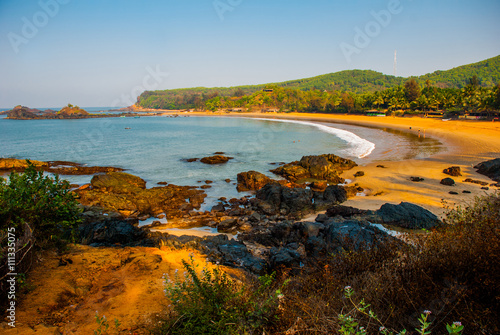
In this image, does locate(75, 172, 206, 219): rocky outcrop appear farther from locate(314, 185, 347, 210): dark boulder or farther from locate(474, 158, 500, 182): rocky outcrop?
locate(474, 158, 500, 182): rocky outcrop

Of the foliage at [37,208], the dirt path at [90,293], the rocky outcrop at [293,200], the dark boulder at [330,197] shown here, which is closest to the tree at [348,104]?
the dark boulder at [330,197]

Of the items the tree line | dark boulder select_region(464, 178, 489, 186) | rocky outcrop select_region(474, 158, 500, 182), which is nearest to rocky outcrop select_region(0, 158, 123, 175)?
dark boulder select_region(464, 178, 489, 186)

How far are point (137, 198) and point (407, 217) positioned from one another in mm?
13811

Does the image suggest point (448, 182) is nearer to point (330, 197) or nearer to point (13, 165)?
point (330, 197)

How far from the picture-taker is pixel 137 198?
16.2 metres

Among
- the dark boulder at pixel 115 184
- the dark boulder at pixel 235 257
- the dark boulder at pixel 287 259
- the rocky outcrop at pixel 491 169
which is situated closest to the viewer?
the dark boulder at pixel 287 259

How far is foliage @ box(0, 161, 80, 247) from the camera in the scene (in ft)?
16.1

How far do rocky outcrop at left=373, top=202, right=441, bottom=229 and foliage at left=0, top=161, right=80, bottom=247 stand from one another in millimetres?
9822

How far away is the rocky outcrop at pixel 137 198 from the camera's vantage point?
15.1 m

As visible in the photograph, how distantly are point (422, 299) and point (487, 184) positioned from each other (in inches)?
670

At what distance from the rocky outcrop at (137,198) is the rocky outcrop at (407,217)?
9.68m

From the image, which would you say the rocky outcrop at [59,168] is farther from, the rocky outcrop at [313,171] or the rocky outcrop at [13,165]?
the rocky outcrop at [313,171]

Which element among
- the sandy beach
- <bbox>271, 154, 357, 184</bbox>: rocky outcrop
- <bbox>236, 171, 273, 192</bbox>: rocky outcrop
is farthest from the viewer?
<bbox>271, 154, 357, 184</bbox>: rocky outcrop

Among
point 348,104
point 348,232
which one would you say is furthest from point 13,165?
point 348,104
